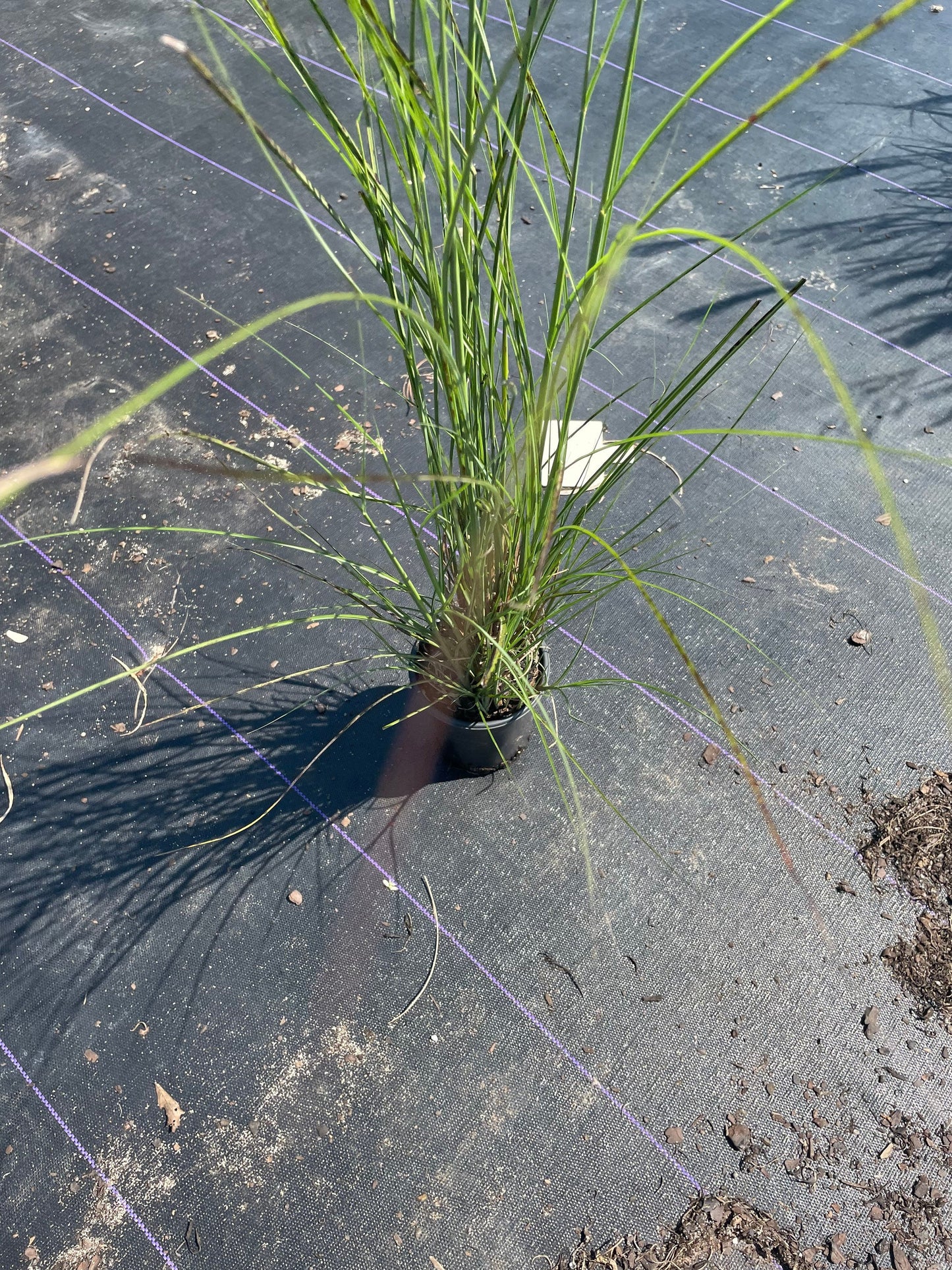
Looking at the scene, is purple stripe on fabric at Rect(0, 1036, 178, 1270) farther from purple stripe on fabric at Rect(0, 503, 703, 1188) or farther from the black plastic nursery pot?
the black plastic nursery pot

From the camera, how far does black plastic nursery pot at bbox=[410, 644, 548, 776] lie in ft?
4.39

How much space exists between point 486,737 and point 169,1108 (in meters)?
0.68

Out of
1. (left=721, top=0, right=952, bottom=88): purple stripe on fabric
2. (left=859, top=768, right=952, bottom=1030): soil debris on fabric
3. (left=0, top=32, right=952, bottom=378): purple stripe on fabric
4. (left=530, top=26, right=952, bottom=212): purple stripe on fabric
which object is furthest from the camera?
(left=721, top=0, right=952, bottom=88): purple stripe on fabric

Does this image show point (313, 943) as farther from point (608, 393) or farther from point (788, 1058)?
point (608, 393)

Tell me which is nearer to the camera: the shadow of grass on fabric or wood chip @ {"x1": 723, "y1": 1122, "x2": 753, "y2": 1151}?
wood chip @ {"x1": 723, "y1": 1122, "x2": 753, "y2": 1151}

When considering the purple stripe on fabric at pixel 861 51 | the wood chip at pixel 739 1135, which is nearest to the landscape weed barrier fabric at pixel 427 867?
the wood chip at pixel 739 1135

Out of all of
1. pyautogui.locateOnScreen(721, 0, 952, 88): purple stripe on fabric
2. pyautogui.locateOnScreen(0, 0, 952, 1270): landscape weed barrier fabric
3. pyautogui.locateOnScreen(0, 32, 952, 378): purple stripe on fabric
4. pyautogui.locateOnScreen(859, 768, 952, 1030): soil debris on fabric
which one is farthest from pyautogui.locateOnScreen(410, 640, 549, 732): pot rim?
pyautogui.locateOnScreen(721, 0, 952, 88): purple stripe on fabric

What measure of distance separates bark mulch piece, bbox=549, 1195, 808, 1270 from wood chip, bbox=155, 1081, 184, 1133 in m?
0.52

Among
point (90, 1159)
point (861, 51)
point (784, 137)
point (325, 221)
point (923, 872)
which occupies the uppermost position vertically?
point (861, 51)

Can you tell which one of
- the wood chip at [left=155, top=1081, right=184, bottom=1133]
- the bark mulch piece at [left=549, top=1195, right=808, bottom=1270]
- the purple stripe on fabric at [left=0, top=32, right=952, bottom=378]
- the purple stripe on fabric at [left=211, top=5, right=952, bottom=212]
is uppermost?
the purple stripe on fabric at [left=211, top=5, right=952, bottom=212]

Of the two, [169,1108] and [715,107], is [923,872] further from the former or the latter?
[715,107]

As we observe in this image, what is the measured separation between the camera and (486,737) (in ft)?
4.56

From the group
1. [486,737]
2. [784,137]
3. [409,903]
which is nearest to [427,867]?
[409,903]

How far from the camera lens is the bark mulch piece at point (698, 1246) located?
1105 mm
